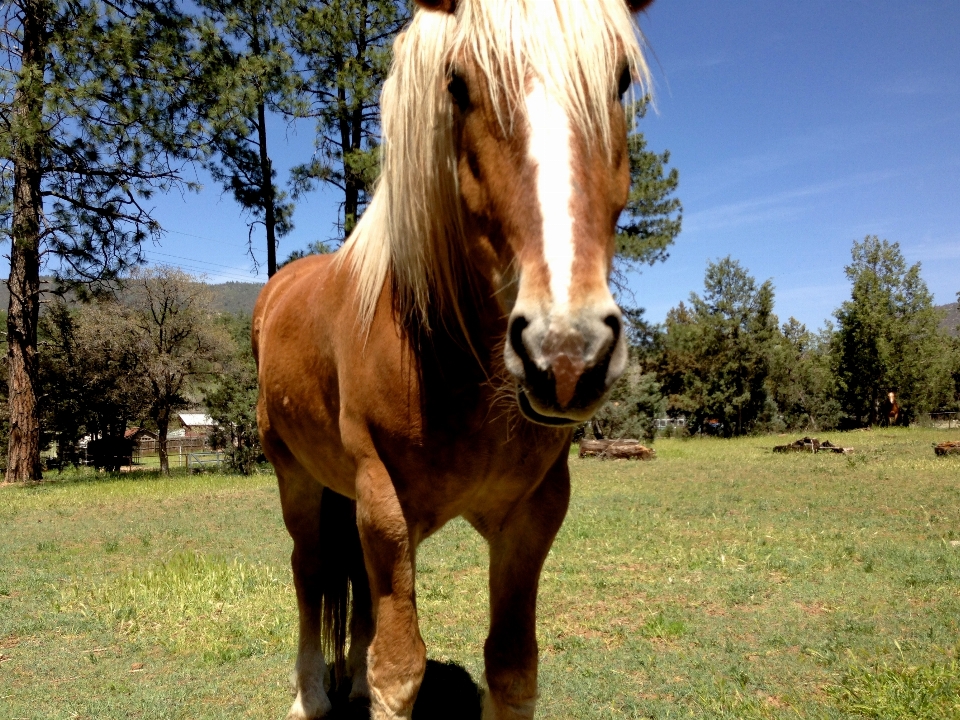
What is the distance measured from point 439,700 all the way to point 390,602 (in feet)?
5.65

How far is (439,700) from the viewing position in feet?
10.3

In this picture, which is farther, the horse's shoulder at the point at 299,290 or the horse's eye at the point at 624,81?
the horse's shoulder at the point at 299,290

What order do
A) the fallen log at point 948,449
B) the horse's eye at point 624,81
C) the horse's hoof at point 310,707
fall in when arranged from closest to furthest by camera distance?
the horse's eye at point 624,81 < the horse's hoof at point 310,707 < the fallen log at point 948,449

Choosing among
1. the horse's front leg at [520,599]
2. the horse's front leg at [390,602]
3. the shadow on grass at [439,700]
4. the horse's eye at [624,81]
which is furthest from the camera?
the shadow on grass at [439,700]

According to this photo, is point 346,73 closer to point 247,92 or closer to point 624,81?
point 247,92

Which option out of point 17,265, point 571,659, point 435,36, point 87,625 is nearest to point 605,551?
point 571,659

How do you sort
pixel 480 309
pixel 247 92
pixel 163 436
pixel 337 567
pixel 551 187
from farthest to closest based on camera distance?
pixel 163 436
pixel 247 92
pixel 337 567
pixel 480 309
pixel 551 187

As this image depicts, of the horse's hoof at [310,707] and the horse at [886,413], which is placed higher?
the horse at [886,413]

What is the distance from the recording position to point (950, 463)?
13.3 metres

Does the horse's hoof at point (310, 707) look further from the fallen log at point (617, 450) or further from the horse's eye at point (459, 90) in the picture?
the fallen log at point (617, 450)

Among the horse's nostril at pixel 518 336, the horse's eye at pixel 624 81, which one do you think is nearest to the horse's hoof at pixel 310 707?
the horse's nostril at pixel 518 336

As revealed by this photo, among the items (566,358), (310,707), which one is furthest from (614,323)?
(310,707)

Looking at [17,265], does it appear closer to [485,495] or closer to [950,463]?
[485,495]

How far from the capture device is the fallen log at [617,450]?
1775 cm
